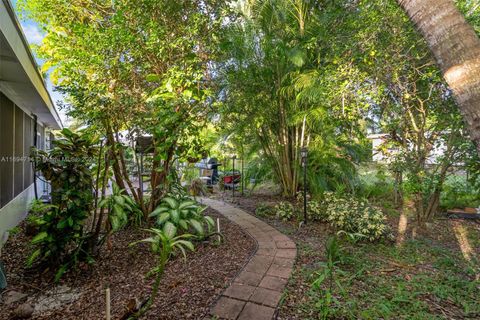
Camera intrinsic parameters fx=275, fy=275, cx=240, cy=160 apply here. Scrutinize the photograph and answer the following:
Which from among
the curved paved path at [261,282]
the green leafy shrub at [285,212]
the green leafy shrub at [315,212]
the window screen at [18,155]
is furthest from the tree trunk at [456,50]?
the window screen at [18,155]

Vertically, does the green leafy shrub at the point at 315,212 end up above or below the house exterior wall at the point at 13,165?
below

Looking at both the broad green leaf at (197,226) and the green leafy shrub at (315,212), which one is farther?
the green leafy shrub at (315,212)

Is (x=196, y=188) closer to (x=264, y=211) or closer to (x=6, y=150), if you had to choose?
(x=264, y=211)

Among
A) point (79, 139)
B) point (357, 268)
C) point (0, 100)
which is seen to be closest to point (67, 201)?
point (79, 139)

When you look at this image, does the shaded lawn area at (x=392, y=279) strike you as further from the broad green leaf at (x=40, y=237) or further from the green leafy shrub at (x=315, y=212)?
the broad green leaf at (x=40, y=237)

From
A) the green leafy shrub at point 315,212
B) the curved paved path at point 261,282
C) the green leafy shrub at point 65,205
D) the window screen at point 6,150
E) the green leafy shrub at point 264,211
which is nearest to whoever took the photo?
the curved paved path at point 261,282

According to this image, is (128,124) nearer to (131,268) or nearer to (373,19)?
(131,268)

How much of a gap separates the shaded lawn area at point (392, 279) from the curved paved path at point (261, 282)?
0.10 meters

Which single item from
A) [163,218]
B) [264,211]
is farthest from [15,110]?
[264,211]

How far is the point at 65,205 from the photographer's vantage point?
8.50 ft

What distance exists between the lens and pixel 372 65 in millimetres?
3781

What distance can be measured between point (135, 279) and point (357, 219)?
281cm

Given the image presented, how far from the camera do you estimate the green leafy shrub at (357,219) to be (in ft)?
11.5

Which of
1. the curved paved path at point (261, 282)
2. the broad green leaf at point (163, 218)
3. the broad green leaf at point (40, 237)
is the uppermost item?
the broad green leaf at point (163, 218)
